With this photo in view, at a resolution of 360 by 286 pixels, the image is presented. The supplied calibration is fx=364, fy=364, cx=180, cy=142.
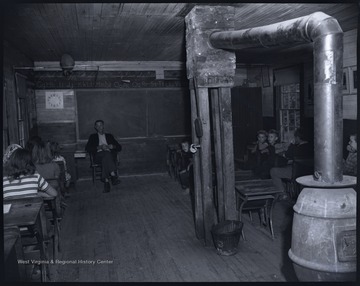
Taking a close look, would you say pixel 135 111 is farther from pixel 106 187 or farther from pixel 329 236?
pixel 329 236

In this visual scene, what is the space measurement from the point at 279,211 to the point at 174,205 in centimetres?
193

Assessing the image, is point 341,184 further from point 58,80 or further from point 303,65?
point 58,80

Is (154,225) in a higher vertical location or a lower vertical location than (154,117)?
lower

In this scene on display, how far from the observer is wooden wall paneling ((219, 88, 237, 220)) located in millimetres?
4594

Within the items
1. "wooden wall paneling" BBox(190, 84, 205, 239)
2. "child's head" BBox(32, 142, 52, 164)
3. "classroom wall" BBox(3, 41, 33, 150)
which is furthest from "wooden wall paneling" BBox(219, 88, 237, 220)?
"classroom wall" BBox(3, 41, 33, 150)

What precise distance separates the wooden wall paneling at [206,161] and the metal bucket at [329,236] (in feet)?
6.69

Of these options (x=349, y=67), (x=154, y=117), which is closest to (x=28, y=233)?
(x=349, y=67)

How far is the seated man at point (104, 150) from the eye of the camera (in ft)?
27.5

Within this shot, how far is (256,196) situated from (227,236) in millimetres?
698

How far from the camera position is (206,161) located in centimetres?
471

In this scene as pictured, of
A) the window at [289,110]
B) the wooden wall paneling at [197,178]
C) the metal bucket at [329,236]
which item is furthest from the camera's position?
the window at [289,110]

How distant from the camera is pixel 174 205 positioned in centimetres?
691

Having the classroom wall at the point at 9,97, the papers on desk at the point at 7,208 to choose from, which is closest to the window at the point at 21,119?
the classroom wall at the point at 9,97

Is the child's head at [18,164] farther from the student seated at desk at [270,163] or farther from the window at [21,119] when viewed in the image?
the student seated at desk at [270,163]
